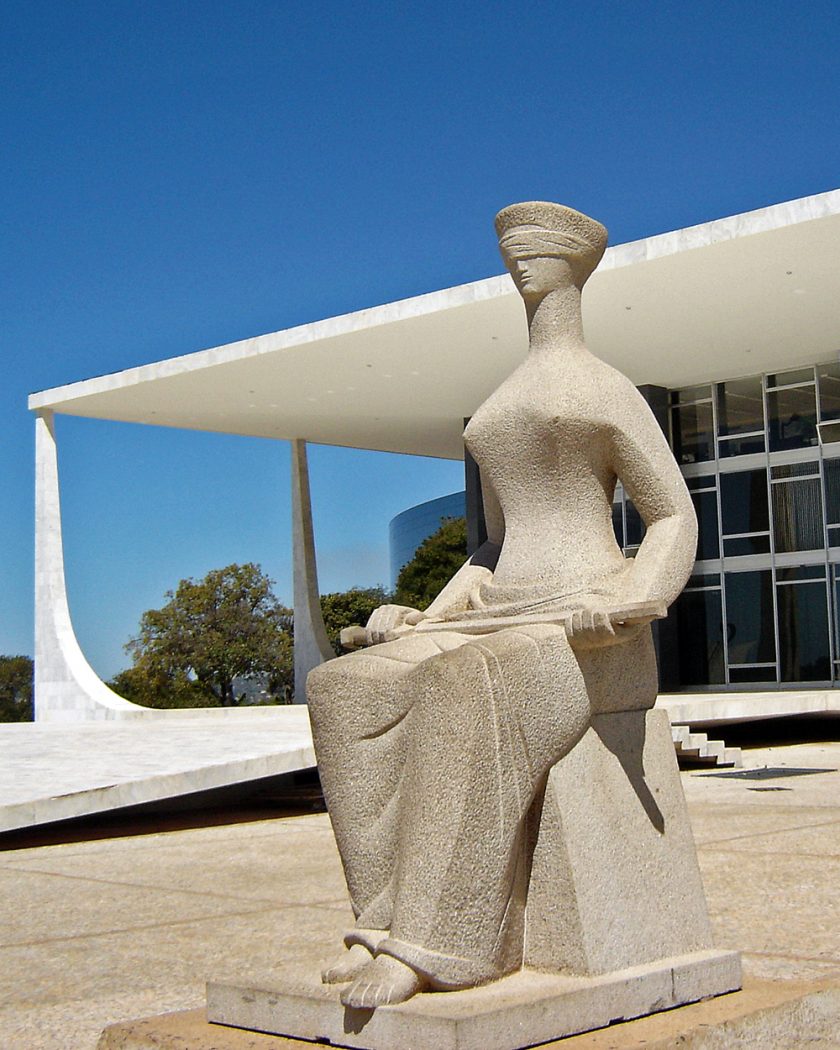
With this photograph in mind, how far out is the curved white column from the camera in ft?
82.5

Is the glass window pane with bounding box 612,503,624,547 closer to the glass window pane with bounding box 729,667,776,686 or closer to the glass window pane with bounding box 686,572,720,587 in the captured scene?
the glass window pane with bounding box 686,572,720,587

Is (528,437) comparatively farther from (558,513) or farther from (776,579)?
(776,579)

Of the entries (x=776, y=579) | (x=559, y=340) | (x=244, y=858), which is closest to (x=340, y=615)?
(x=776, y=579)

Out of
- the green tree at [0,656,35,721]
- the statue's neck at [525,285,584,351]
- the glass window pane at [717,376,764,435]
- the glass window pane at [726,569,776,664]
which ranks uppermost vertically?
the glass window pane at [717,376,764,435]

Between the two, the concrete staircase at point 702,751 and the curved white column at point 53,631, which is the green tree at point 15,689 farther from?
the concrete staircase at point 702,751

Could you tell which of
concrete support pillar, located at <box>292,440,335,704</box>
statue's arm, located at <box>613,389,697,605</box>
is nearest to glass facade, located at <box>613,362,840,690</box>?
concrete support pillar, located at <box>292,440,335,704</box>

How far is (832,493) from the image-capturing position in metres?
23.3

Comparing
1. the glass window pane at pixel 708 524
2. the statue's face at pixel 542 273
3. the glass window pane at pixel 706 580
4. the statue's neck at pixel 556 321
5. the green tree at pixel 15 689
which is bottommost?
the green tree at pixel 15 689

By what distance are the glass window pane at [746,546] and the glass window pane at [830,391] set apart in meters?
2.43

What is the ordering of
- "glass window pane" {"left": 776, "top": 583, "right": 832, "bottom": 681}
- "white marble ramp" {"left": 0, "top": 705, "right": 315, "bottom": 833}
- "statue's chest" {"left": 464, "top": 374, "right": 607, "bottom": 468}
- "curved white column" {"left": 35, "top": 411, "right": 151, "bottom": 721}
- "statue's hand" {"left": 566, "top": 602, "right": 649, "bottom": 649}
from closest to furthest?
"statue's hand" {"left": 566, "top": 602, "right": 649, "bottom": 649} → "statue's chest" {"left": 464, "top": 374, "right": 607, "bottom": 468} → "white marble ramp" {"left": 0, "top": 705, "right": 315, "bottom": 833} → "glass window pane" {"left": 776, "top": 583, "right": 832, "bottom": 681} → "curved white column" {"left": 35, "top": 411, "right": 151, "bottom": 721}

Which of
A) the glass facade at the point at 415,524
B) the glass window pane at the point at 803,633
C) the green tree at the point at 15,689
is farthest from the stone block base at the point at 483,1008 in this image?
the glass facade at the point at 415,524

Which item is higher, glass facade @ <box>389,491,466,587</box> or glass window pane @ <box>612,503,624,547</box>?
glass facade @ <box>389,491,466,587</box>

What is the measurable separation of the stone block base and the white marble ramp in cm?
566

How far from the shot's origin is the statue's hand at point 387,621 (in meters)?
3.92
